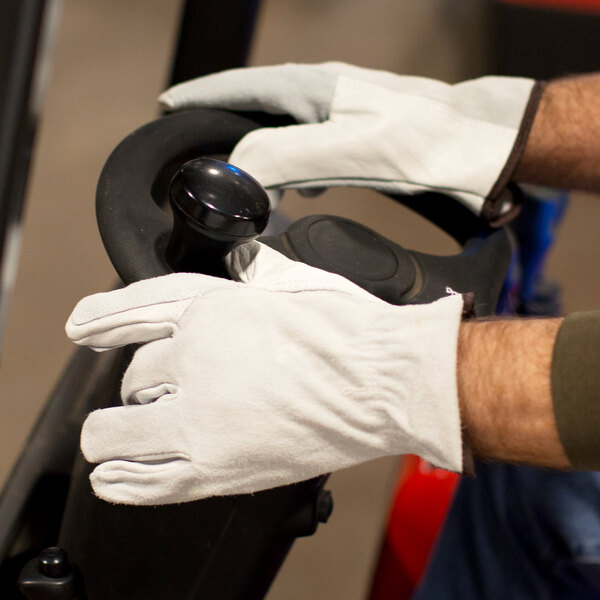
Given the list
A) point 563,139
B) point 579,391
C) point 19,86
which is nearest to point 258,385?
point 579,391

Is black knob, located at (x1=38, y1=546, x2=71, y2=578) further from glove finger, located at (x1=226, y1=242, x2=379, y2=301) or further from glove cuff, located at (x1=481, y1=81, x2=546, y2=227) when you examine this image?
glove cuff, located at (x1=481, y1=81, x2=546, y2=227)

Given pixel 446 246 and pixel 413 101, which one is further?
pixel 446 246

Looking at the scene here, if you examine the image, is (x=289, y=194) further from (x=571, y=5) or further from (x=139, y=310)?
(x=571, y=5)

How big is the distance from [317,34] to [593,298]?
50.5 inches

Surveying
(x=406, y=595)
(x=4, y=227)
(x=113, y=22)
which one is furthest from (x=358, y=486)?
(x=113, y=22)

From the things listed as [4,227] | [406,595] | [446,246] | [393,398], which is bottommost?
[406,595]

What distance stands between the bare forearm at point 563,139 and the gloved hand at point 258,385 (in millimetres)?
336

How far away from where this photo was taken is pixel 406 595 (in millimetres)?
1090

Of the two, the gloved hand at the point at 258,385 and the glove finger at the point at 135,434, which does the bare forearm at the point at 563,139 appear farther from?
the glove finger at the point at 135,434

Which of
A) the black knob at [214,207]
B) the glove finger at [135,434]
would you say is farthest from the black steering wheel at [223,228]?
the glove finger at [135,434]

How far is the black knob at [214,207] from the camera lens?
1.76ft

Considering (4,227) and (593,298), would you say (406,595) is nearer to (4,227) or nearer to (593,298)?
(4,227)

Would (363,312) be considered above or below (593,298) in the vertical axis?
above

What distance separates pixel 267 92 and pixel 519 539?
583 mm
